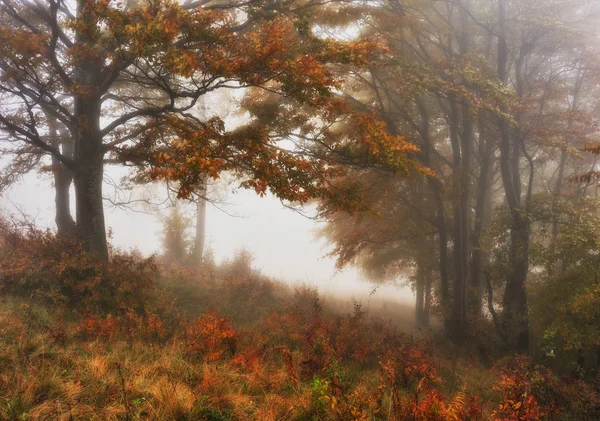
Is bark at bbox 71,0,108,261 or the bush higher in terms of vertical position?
bark at bbox 71,0,108,261

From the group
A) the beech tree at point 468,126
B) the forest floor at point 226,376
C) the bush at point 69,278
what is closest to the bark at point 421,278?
the beech tree at point 468,126

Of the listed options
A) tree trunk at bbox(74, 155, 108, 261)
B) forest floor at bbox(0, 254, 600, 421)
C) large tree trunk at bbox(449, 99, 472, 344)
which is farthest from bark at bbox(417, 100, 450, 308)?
tree trunk at bbox(74, 155, 108, 261)

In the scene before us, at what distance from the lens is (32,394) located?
3990mm

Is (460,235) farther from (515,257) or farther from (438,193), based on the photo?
(515,257)

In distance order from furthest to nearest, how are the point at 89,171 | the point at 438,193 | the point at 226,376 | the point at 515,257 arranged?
the point at 438,193 < the point at 515,257 < the point at 89,171 < the point at 226,376

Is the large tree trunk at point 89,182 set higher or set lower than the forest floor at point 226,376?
higher

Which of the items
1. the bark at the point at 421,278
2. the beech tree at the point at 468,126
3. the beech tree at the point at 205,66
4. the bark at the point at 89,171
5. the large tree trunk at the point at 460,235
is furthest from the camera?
the bark at the point at 421,278

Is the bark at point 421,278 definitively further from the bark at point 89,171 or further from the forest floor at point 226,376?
the bark at point 89,171

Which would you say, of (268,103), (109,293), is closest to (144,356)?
(109,293)

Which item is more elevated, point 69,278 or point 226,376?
point 69,278

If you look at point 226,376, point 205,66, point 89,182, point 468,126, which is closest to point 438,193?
point 468,126

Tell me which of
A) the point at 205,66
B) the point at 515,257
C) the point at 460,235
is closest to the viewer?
the point at 205,66

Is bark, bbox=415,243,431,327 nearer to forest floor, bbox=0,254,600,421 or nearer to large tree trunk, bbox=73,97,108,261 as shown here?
forest floor, bbox=0,254,600,421

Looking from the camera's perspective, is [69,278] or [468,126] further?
[468,126]
